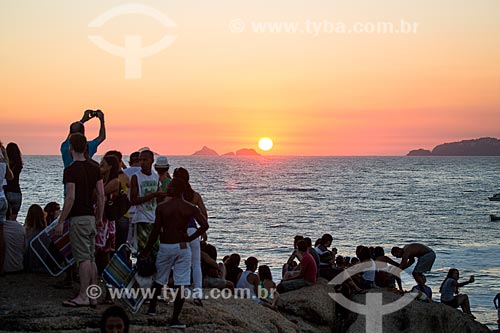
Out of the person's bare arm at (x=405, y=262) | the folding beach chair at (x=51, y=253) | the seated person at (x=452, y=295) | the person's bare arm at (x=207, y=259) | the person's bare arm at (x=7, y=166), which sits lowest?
the seated person at (x=452, y=295)

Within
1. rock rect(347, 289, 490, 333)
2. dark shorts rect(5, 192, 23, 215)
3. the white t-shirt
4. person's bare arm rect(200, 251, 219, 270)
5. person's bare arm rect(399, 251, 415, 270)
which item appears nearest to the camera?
the white t-shirt

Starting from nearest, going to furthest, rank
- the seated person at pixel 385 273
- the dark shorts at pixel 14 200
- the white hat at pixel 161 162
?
the white hat at pixel 161 162 < the dark shorts at pixel 14 200 < the seated person at pixel 385 273

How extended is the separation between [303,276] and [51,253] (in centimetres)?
584

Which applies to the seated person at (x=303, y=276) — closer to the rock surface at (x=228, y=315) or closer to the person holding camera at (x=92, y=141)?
the rock surface at (x=228, y=315)

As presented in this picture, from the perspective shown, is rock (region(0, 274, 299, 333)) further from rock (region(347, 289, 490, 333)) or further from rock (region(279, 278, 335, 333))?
rock (region(347, 289, 490, 333))

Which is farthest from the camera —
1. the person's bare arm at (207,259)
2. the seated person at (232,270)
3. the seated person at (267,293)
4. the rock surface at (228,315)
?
the seated person at (232,270)

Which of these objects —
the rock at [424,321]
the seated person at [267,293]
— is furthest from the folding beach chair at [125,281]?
the rock at [424,321]

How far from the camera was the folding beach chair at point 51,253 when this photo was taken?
9914 millimetres

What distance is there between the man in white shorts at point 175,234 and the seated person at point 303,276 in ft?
18.4

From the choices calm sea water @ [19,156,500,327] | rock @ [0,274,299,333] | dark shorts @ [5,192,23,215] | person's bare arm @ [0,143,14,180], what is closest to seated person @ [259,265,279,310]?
rock @ [0,274,299,333]

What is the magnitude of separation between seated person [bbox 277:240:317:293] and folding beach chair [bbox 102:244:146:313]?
5458 millimetres

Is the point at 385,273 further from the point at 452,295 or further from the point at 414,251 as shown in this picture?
the point at 452,295

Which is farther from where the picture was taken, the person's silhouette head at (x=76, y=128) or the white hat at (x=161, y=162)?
the white hat at (x=161, y=162)

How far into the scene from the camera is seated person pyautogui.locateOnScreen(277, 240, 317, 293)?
1418 cm
